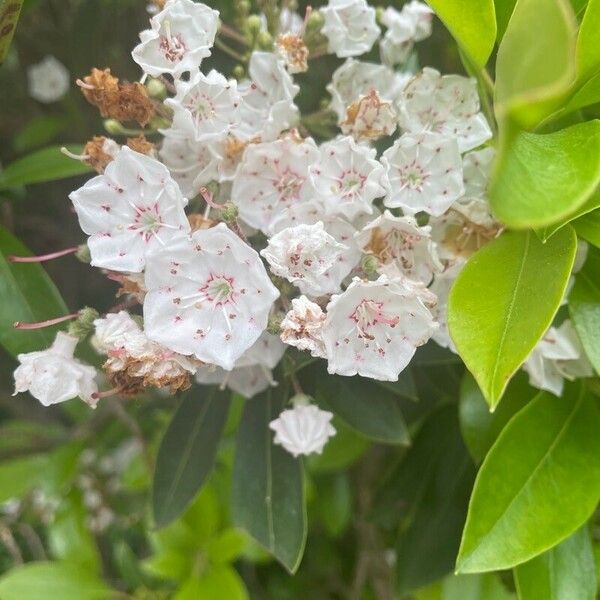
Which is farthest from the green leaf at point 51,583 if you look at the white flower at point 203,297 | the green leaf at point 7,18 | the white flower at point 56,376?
the green leaf at point 7,18

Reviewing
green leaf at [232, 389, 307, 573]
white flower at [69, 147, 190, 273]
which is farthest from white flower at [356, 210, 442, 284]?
green leaf at [232, 389, 307, 573]

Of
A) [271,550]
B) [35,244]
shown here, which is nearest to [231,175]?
[271,550]

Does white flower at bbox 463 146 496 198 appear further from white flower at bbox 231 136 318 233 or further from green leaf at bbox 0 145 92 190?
green leaf at bbox 0 145 92 190

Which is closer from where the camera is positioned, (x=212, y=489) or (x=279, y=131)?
(x=279, y=131)

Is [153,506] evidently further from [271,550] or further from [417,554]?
[417,554]

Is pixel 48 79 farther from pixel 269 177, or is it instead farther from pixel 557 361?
pixel 557 361

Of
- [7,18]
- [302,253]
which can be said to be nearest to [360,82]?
[302,253]

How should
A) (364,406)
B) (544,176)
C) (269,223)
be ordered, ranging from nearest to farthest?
(544,176) < (269,223) < (364,406)
